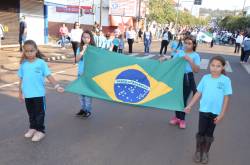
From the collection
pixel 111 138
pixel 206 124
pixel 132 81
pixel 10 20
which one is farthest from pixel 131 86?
pixel 10 20

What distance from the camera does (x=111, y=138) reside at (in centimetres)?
610

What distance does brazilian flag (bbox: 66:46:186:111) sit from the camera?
6.43 metres

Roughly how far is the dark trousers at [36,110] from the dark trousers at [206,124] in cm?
234

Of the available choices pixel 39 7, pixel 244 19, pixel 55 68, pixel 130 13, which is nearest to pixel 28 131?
pixel 55 68

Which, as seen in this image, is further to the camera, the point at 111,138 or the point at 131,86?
the point at 131,86

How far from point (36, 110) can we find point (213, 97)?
8.46 ft

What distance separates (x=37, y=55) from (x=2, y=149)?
142cm

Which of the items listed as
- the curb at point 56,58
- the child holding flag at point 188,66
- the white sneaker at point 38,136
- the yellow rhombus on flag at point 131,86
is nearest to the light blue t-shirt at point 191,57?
the child holding flag at point 188,66

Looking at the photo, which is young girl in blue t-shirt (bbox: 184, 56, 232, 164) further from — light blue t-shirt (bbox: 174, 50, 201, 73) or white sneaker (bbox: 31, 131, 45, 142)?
white sneaker (bbox: 31, 131, 45, 142)

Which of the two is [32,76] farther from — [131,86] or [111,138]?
[131,86]

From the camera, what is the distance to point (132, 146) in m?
5.76

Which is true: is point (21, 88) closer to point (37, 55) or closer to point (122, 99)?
point (37, 55)

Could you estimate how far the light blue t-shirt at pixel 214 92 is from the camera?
16.3 feet

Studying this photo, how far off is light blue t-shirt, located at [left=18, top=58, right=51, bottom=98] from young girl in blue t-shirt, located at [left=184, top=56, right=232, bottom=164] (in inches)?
89.2
